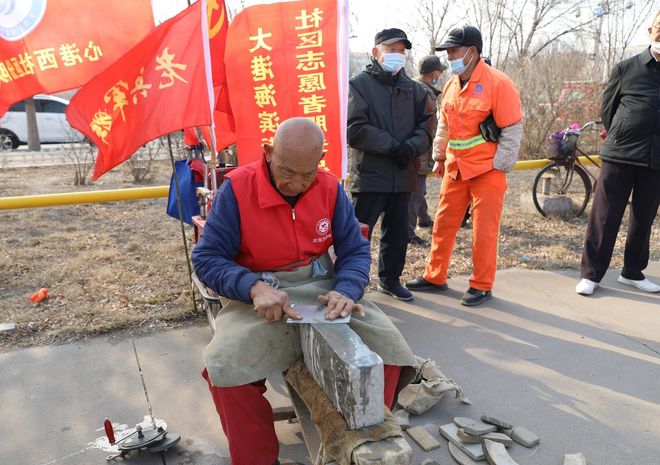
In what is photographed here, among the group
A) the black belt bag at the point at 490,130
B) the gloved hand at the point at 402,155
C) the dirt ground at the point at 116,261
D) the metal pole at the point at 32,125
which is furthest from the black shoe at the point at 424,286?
the metal pole at the point at 32,125

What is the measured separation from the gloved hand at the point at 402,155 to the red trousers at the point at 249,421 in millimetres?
2032

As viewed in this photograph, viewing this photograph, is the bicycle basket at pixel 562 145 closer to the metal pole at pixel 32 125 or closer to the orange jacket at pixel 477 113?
the orange jacket at pixel 477 113

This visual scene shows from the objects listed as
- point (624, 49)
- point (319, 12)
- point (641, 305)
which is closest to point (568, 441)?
point (641, 305)

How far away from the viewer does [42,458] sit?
2430 mm

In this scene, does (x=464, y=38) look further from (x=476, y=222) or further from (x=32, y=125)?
(x=32, y=125)

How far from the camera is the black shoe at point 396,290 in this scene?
13.7ft

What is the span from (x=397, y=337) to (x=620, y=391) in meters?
1.64

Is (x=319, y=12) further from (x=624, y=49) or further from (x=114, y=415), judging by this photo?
(x=624, y=49)

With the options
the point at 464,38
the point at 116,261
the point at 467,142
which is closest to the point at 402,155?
the point at 467,142

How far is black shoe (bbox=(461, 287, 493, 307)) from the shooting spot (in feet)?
13.4

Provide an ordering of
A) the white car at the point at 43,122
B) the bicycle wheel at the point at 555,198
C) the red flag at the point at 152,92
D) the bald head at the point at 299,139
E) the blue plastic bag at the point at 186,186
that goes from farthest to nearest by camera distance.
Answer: the white car at the point at 43,122 < the bicycle wheel at the point at 555,198 < the blue plastic bag at the point at 186,186 < the red flag at the point at 152,92 < the bald head at the point at 299,139

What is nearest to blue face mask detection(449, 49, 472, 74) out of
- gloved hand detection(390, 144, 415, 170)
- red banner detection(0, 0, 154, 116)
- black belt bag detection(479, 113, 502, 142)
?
black belt bag detection(479, 113, 502, 142)

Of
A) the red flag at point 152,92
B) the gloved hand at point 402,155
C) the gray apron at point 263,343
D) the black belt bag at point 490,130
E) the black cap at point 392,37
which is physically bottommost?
the gray apron at point 263,343

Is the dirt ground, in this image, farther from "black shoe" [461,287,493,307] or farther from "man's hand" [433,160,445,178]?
"man's hand" [433,160,445,178]
